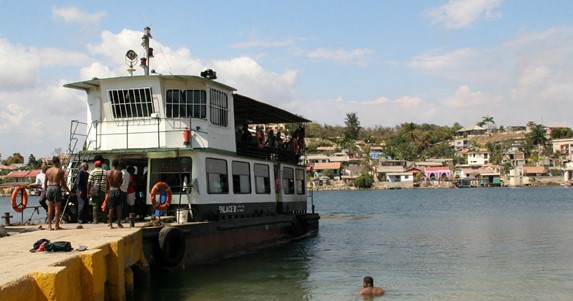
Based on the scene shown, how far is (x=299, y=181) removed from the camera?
997 inches

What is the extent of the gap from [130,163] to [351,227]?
18.7m

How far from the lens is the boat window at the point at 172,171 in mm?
15703

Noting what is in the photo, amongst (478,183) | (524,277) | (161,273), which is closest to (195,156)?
(161,273)

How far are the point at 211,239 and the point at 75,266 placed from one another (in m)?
7.58

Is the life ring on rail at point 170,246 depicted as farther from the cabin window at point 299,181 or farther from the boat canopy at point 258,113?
the cabin window at point 299,181

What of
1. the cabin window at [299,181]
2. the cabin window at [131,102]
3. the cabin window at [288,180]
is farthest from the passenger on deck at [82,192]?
the cabin window at [299,181]

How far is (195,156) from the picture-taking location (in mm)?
15648

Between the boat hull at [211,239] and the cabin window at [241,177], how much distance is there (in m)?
0.95

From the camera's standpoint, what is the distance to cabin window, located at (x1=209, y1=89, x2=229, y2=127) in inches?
659

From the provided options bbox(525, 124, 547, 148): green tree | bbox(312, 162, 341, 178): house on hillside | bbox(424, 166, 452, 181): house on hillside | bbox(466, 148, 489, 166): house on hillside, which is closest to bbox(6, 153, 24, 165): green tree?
bbox(312, 162, 341, 178): house on hillside

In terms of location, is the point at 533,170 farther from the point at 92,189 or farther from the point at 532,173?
the point at 92,189

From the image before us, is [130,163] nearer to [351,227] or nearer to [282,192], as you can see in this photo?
[282,192]

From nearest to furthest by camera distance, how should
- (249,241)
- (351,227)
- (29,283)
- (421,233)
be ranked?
(29,283) → (249,241) → (421,233) → (351,227)


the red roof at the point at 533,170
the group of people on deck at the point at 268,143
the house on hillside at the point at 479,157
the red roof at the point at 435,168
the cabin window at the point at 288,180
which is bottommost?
the cabin window at the point at 288,180
